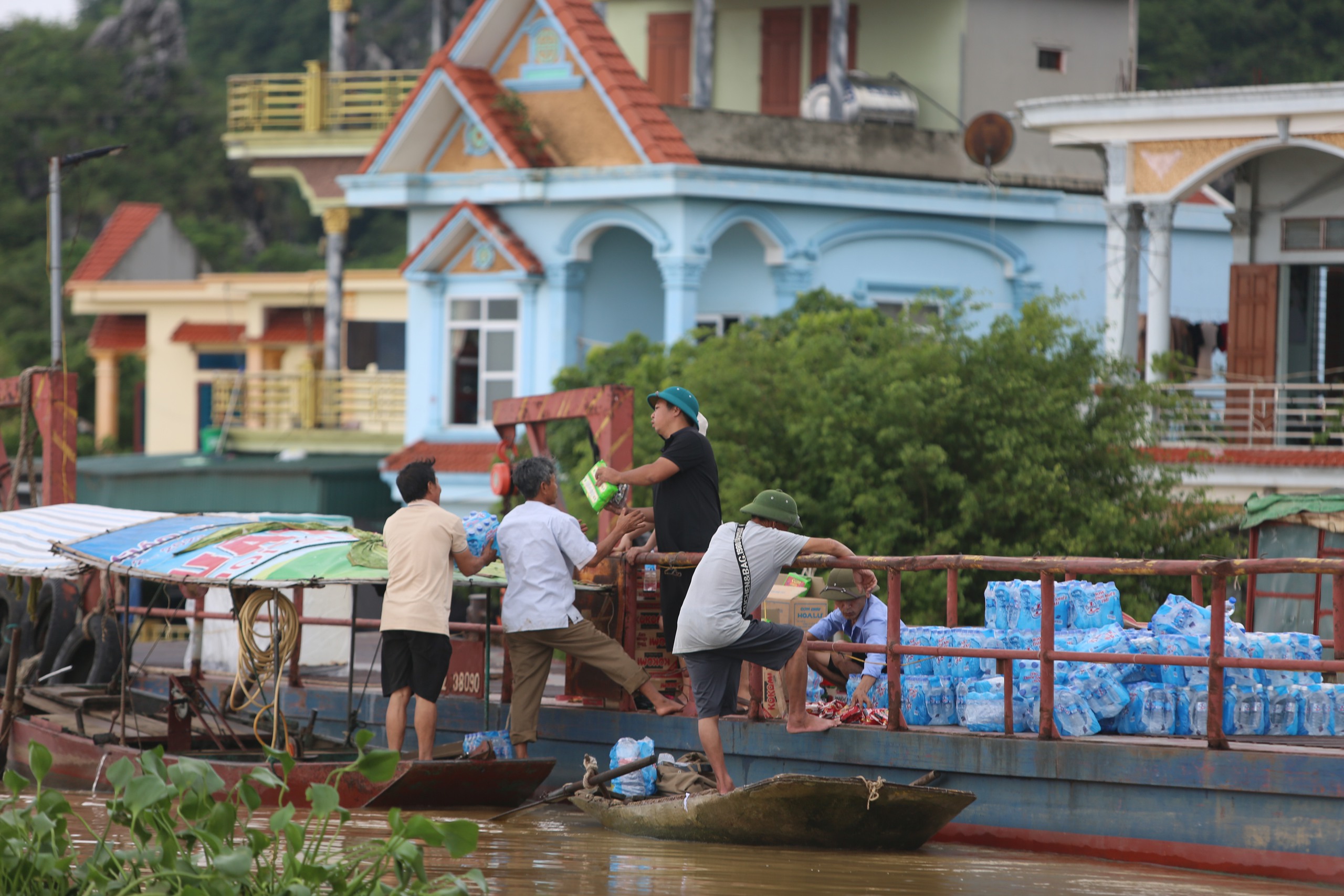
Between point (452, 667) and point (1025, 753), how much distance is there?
432 centimetres

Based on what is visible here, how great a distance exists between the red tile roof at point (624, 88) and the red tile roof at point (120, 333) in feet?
50.9

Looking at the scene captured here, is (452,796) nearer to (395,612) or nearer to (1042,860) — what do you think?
(395,612)

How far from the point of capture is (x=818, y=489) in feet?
54.1

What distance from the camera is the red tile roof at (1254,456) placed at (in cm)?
1773

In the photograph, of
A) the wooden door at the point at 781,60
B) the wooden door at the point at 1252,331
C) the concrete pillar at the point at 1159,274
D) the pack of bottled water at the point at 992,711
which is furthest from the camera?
the wooden door at the point at 781,60

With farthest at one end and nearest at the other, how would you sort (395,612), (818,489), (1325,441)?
1. (1325,441)
2. (818,489)
3. (395,612)

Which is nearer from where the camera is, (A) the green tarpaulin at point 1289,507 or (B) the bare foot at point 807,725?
(B) the bare foot at point 807,725

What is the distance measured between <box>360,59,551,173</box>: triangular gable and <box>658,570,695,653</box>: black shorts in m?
12.7

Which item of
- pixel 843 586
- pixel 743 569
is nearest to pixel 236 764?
pixel 743 569

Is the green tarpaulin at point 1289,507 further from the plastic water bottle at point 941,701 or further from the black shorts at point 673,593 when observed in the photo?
the black shorts at point 673,593

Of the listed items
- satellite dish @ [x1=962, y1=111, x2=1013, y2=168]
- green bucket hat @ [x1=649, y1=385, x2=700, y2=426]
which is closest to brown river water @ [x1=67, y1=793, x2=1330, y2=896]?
green bucket hat @ [x1=649, y1=385, x2=700, y2=426]

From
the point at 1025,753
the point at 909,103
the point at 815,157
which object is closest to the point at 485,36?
the point at 815,157

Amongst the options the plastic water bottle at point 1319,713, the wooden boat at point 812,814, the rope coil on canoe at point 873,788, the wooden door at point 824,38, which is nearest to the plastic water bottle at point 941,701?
the wooden boat at point 812,814

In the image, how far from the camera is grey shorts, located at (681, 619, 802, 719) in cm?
917
